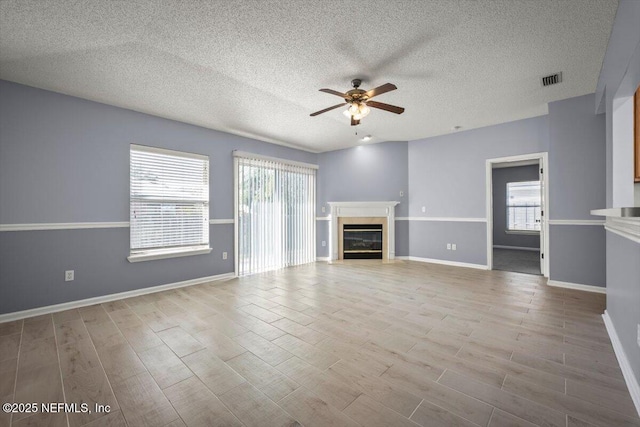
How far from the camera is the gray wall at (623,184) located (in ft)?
5.60

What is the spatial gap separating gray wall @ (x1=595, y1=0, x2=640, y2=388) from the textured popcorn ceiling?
0.18 metres

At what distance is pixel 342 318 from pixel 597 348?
2.13 metres

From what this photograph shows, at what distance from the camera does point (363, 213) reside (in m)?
6.32

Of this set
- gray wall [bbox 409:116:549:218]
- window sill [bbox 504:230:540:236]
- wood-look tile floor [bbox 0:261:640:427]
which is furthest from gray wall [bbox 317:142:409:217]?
window sill [bbox 504:230:540:236]

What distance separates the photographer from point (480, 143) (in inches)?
205

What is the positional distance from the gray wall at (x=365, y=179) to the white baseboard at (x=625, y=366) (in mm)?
3888

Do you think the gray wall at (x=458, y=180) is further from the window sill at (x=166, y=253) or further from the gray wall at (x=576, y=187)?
the window sill at (x=166, y=253)

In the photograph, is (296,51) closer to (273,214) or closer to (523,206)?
(273,214)

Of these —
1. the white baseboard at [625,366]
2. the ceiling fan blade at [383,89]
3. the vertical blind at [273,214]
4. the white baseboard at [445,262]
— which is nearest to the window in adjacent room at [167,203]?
the vertical blind at [273,214]

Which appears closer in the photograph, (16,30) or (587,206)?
(16,30)

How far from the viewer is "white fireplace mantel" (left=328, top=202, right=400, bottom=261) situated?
614 cm

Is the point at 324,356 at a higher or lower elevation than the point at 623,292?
lower

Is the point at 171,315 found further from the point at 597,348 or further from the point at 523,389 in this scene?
the point at 597,348

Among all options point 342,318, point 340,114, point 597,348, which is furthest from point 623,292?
point 340,114
